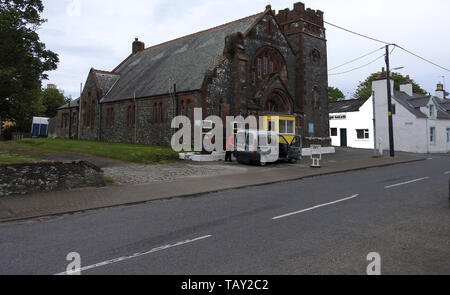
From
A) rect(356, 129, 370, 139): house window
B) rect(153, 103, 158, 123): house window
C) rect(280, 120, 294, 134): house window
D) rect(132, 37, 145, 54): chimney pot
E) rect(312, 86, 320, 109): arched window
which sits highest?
rect(132, 37, 145, 54): chimney pot

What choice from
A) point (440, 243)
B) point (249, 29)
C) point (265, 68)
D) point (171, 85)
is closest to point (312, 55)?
point (265, 68)

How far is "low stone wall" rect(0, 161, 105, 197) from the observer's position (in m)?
9.91

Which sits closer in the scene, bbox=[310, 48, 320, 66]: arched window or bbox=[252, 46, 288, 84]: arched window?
bbox=[252, 46, 288, 84]: arched window

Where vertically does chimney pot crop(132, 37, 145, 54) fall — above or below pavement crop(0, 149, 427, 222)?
above

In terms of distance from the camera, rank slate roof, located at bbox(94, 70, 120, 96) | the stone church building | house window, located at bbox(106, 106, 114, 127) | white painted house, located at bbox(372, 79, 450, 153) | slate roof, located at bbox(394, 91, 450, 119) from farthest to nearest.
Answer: slate roof, located at bbox(394, 91, 450, 119), slate roof, located at bbox(94, 70, 120, 96), white painted house, located at bbox(372, 79, 450, 153), house window, located at bbox(106, 106, 114, 127), the stone church building

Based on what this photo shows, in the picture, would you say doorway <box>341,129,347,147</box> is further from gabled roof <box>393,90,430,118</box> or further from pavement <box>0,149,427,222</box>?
pavement <box>0,149,427,222</box>

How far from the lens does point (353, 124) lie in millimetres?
42000

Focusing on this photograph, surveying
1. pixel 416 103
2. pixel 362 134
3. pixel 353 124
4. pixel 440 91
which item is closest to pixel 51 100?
pixel 353 124

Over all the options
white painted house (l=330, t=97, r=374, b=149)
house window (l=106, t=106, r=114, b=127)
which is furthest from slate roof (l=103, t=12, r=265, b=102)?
white painted house (l=330, t=97, r=374, b=149)

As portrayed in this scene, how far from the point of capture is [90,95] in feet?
122

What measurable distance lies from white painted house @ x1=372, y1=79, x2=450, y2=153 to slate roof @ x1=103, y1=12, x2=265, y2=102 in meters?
19.5

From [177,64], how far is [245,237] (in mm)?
27153

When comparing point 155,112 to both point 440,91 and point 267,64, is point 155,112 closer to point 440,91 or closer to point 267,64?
point 267,64

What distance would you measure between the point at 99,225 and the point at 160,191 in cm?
417
